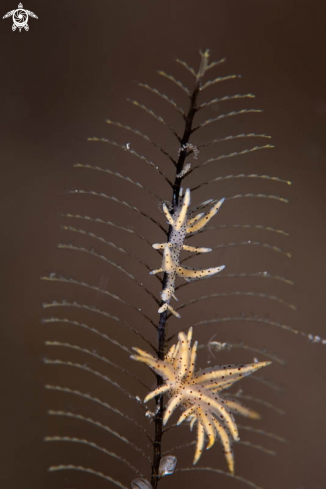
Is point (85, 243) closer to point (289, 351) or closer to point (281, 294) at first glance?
point (281, 294)

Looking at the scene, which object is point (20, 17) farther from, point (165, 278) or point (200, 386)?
point (200, 386)

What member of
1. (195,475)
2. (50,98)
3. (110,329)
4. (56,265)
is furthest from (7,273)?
(195,475)

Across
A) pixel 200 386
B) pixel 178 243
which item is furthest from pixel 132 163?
pixel 200 386

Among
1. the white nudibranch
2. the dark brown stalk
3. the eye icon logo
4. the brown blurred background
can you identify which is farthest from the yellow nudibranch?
the eye icon logo

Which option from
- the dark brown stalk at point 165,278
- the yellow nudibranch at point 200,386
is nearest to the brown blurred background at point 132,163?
the dark brown stalk at point 165,278

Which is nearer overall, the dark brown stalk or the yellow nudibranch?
the dark brown stalk

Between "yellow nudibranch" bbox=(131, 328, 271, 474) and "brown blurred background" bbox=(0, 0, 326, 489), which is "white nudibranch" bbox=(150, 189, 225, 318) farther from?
"brown blurred background" bbox=(0, 0, 326, 489)
